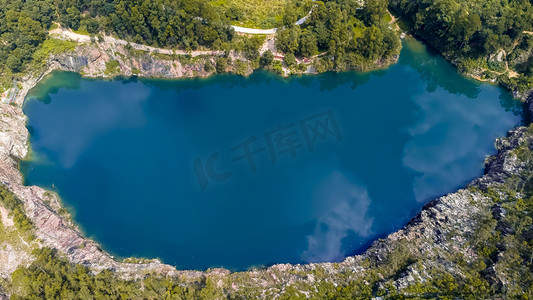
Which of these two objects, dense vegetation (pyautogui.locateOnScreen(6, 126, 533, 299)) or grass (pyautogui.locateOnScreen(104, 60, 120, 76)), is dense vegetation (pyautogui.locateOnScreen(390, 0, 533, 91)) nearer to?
dense vegetation (pyautogui.locateOnScreen(6, 126, 533, 299))

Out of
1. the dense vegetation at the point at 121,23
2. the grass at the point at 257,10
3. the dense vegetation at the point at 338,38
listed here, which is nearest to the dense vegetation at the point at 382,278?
the dense vegetation at the point at 338,38

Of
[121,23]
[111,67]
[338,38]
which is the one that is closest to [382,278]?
[338,38]

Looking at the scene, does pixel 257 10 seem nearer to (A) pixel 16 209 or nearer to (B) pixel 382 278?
(A) pixel 16 209

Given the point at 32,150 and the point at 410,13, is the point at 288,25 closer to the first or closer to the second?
the point at 410,13

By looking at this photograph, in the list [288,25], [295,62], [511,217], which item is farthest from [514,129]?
[288,25]

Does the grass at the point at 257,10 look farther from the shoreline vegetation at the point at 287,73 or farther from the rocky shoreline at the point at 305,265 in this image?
the rocky shoreline at the point at 305,265
